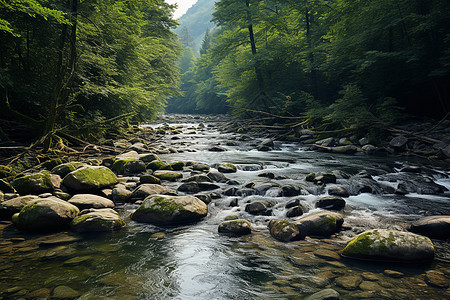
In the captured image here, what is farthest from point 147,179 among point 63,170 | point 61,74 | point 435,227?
point 435,227

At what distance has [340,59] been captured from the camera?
1325 cm

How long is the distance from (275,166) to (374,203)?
3.88 metres

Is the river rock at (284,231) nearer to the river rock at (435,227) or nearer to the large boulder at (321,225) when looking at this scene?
the large boulder at (321,225)

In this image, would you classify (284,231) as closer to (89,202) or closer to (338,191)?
(338,191)

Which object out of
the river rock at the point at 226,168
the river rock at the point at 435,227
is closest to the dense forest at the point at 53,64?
the river rock at the point at 226,168

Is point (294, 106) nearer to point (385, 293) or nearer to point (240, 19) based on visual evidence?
point (240, 19)

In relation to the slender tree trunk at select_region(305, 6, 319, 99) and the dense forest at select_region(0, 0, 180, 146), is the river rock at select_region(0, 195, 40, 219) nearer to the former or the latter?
the dense forest at select_region(0, 0, 180, 146)

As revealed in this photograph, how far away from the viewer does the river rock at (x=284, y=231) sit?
3.64 m

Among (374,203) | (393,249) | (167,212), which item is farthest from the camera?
(374,203)

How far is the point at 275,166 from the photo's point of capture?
873 centimetres

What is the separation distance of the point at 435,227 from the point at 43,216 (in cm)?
547

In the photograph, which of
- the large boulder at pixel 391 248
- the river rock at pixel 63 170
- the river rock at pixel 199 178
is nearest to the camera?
the large boulder at pixel 391 248

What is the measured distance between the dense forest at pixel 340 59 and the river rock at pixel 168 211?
351 inches

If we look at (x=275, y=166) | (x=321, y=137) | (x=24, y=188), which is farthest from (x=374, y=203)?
(x=321, y=137)
